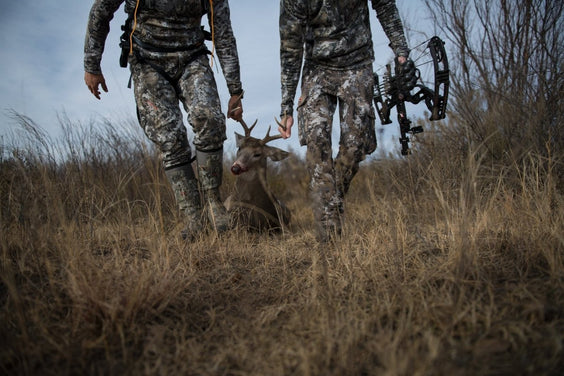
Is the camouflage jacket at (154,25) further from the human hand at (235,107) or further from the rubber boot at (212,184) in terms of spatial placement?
the rubber boot at (212,184)

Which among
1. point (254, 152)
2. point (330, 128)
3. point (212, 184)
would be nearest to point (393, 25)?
point (330, 128)

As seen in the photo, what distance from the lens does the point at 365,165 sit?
6973mm

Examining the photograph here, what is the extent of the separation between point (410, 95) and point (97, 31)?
9.45 feet

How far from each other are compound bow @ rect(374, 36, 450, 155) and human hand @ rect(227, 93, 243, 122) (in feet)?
4.54

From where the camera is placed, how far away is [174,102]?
10.8ft

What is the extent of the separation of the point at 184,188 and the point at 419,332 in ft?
7.76

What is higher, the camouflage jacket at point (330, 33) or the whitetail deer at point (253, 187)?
the camouflage jacket at point (330, 33)

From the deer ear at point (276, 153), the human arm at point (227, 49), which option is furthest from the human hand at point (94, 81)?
the deer ear at point (276, 153)

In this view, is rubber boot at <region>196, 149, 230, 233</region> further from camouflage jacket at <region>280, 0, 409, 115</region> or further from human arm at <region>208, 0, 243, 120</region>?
camouflage jacket at <region>280, 0, 409, 115</region>

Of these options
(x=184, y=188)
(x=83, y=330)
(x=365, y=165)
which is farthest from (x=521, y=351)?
(x=365, y=165)

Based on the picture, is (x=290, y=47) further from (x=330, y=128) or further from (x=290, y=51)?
(x=330, y=128)

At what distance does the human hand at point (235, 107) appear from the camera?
375cm

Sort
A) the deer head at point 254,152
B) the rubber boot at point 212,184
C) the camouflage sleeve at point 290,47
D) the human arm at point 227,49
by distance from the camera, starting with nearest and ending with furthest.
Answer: the camouflage sleeve at point 290,47
the rubber boot at point 212,184
the human arm at point 227,49
the deer head at point 254,152

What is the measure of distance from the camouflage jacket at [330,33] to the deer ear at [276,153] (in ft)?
3.50
